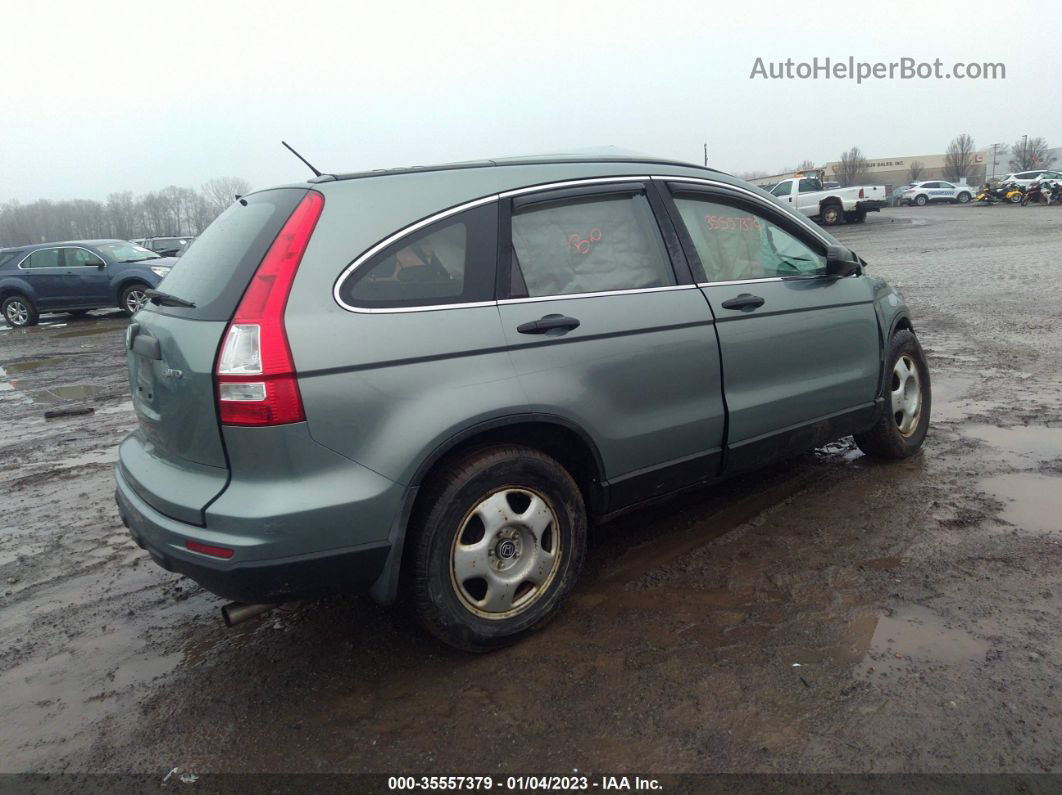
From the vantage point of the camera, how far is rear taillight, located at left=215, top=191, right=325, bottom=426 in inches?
98.2

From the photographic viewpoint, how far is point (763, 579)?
11.2 feet

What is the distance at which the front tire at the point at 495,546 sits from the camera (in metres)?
2.76

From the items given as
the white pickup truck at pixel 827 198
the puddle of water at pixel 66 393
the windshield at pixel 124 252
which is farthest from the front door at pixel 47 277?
the white pickup truck at pixel 827 198

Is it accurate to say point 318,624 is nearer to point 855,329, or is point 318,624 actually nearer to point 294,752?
point 294,752

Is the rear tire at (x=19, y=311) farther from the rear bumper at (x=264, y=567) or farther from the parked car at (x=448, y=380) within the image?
the rear bumper at (x=264, y=567)

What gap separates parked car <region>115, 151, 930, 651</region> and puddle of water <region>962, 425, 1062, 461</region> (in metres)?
1.98

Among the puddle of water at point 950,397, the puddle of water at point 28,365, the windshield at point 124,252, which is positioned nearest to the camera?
the puddle of water at point 950,397

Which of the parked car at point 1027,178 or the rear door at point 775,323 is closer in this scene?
the rear door at point 775,323

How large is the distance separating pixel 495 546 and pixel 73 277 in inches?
700

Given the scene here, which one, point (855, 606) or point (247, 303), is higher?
point (247, 303)

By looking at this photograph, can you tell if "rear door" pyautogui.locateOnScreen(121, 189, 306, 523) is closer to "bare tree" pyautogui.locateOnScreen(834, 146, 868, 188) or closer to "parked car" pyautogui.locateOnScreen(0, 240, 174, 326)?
"parked car" pyautogui.locateOnScreen(0, 240, 174, 326)

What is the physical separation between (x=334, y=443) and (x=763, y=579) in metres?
1.96

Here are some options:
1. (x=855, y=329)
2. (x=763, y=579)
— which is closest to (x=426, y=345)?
(x=763, y=579)

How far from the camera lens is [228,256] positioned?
2.85 m
